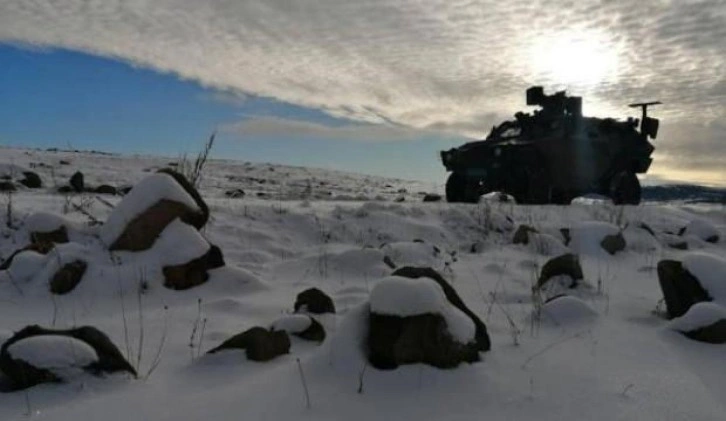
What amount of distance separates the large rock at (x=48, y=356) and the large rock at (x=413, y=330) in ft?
3.67

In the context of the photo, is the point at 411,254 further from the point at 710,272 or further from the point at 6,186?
the point at 6,186

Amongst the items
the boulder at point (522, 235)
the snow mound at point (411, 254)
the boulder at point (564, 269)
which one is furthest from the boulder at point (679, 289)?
the boulder at point (522, 235)

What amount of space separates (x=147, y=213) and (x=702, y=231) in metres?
6.95

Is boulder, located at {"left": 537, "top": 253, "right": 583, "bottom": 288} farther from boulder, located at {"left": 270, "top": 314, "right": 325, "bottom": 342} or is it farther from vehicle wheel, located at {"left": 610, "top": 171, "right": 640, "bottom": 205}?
vehicle wheel, located at {"left": 610, "top": 171, "right": 640, "bottom": 205}

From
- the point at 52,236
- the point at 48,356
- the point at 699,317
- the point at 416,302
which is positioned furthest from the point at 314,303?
the point at 52,236

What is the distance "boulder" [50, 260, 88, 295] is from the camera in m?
4.58

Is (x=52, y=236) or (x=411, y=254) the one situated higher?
(x=52, y=236)

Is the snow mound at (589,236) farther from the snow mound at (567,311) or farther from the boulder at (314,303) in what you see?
the boulder at (314,303)

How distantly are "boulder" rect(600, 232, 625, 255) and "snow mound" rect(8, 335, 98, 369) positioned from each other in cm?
538

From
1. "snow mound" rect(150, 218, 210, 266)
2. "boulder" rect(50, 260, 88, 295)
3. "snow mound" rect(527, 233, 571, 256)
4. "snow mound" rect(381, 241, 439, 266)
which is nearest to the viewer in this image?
"boulder" rect(50, 260, 88, 295)

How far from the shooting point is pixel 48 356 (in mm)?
2799

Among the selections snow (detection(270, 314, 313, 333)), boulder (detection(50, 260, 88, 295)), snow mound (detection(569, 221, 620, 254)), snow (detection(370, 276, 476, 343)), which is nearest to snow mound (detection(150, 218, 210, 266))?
boulder (detection(50, 260, 88, 295))

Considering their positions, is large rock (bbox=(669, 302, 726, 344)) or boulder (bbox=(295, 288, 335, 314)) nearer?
large rock (bbox=(669, 302, 726, 344))

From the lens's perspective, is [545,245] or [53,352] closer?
[53,352]
